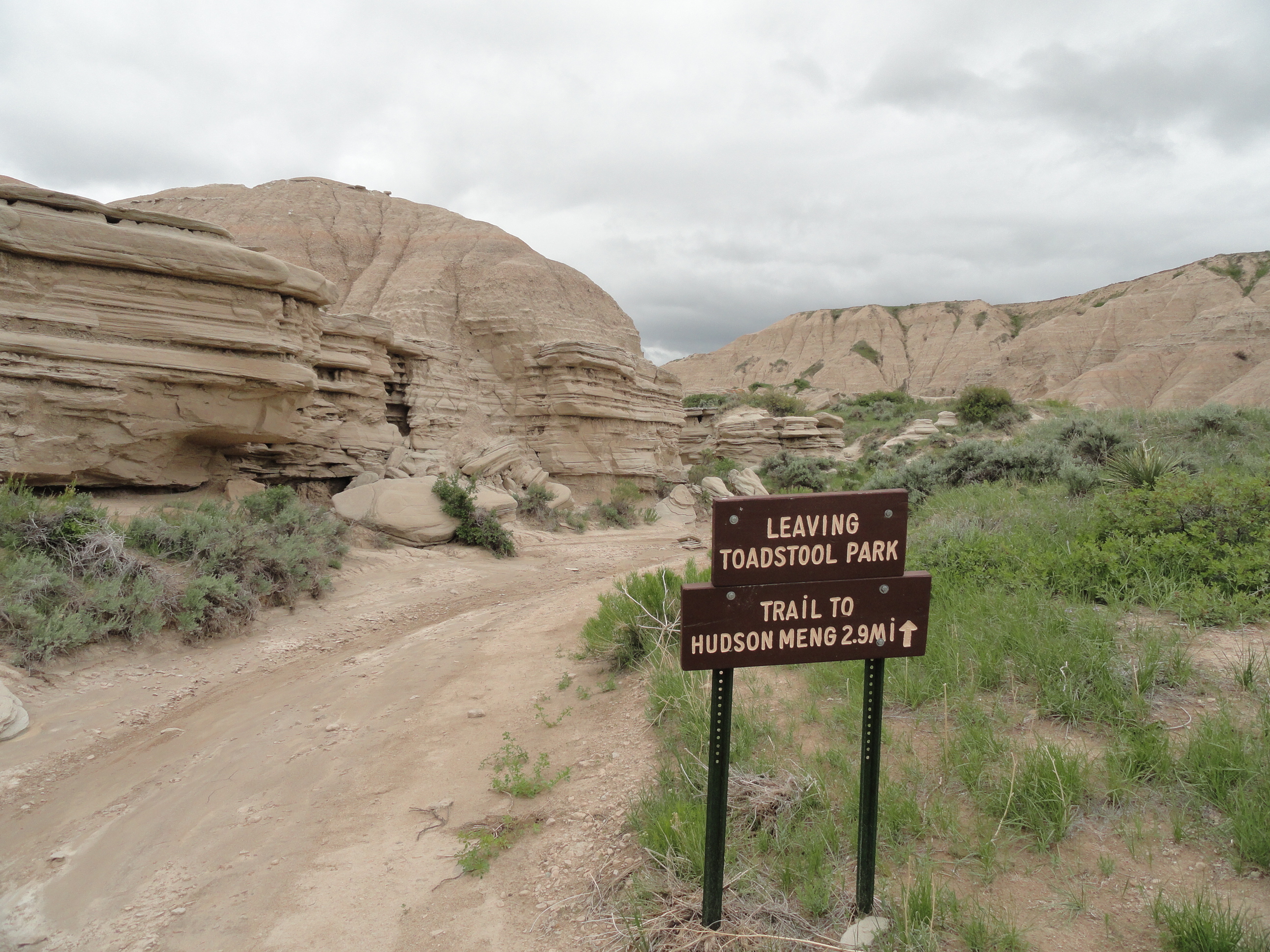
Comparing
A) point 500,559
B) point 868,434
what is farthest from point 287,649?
point 868,434

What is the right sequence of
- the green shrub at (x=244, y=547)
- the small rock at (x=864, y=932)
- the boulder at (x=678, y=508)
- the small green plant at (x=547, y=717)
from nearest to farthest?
the small rock at (x=864, y=932) → the small green plant at (x=547, y=717) → the green shrub at (x=244, y=547) → the boulder at (x=678, y=508)

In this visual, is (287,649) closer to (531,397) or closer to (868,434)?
(531,397)

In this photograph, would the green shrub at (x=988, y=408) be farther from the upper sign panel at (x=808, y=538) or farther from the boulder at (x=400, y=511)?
the upper sign panel at (x=808, y=538)

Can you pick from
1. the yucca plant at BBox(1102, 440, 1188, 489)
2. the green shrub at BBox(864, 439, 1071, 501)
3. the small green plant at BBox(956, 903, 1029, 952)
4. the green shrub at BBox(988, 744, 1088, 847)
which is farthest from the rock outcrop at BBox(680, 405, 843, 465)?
the small green plant at BBox(956, 903, 1029, 952)

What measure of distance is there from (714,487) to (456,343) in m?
9.67

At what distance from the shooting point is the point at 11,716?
16.6ft

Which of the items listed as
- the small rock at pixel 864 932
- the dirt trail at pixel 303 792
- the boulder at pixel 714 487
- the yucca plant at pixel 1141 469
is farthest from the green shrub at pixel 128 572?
the boulder at pixel 714 487

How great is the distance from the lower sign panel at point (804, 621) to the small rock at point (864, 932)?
1.11m

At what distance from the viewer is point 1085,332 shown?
5550 centimetres

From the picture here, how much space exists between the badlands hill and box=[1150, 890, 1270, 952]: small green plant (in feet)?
139

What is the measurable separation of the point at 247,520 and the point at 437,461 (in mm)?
6057

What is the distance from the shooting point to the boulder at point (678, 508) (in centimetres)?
2061

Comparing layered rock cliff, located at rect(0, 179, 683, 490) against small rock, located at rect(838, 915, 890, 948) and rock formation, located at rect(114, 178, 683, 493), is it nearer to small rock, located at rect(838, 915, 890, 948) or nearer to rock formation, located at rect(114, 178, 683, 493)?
rock formation, located at rect(114, 178, 683, 493)

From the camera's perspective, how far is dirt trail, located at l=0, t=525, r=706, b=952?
327cm
